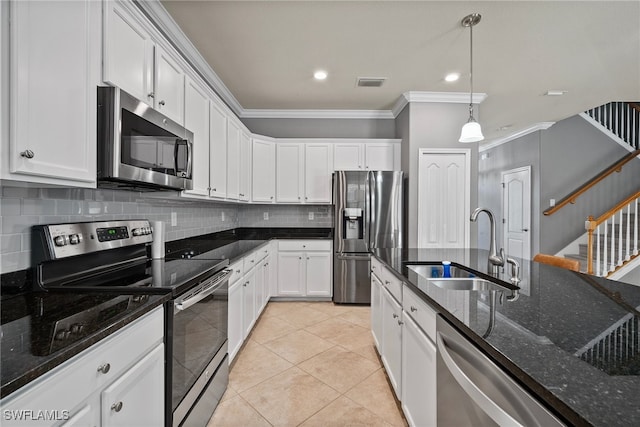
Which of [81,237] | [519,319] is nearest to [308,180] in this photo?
[81,237]

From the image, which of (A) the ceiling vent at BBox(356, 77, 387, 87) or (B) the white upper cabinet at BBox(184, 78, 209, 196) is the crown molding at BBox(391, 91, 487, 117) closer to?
(A) the ceiling vent at BBox(356, 77, 387, 87)

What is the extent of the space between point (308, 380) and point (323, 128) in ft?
11.6

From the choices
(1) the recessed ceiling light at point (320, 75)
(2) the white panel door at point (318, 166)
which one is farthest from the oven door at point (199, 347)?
(2) the white panel door at point (318, 166)

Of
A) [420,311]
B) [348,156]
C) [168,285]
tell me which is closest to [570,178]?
[348,156]

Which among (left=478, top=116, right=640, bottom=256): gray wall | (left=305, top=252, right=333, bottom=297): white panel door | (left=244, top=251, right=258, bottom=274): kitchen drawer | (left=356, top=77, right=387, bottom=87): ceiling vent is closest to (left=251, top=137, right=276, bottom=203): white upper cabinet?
(left=305, top=252, right=333, bottom=297): white panel door

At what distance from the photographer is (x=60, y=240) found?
137cm

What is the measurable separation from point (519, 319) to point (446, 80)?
3.18 meters

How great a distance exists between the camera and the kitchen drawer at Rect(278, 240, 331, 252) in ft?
13.4

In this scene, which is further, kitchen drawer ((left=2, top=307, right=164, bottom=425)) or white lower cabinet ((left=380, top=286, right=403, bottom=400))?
white lower cabinet ((left=380, top=286, right=403, bottom=400))

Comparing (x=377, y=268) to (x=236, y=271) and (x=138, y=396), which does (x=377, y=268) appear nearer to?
(x=236, y=271)

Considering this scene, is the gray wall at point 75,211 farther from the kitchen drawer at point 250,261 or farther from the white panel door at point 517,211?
the white panel door at point 517,211

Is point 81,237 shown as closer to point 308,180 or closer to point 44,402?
point 44,402

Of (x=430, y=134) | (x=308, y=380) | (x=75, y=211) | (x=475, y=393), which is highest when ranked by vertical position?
(x=430, y=134)

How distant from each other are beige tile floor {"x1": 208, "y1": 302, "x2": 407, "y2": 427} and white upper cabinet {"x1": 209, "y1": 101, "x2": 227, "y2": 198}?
1.55m
